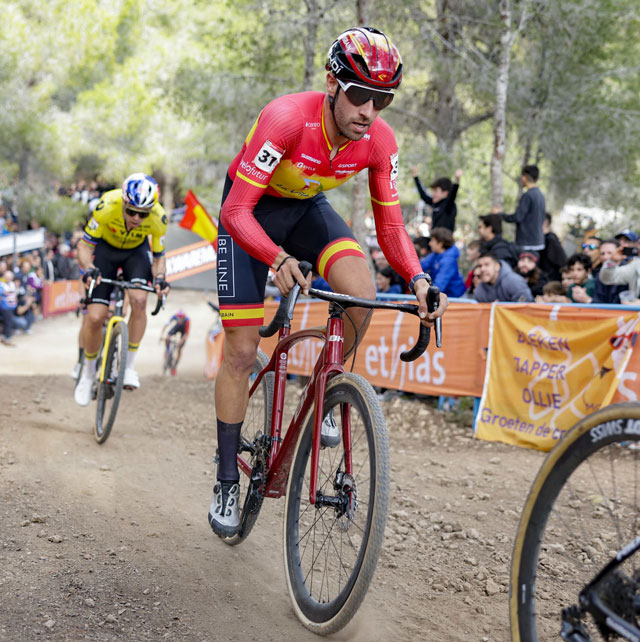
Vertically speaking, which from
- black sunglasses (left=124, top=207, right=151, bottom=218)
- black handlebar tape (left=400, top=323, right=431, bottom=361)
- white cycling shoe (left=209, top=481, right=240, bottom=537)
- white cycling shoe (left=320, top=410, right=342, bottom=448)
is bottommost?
white cycling shoe (left=209, top=481, right=240, bottom=537)

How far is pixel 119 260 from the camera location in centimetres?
754

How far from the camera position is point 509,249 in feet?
32.2

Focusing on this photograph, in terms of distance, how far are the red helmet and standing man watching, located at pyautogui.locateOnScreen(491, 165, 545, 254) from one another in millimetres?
7137

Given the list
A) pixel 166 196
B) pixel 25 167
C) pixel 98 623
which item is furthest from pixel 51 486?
pixel 166 196

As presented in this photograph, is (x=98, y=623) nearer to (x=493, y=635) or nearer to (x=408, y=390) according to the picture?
(x=493, y=635)

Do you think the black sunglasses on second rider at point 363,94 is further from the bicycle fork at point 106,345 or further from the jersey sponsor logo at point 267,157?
the bicycle fork at point 106,345

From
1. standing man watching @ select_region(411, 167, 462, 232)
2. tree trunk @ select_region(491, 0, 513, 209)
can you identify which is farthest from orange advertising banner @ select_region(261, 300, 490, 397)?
tree trunk @ select_region(491, 0, 513, 209)

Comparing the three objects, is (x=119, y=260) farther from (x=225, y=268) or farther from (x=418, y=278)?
(x=418, y=278)

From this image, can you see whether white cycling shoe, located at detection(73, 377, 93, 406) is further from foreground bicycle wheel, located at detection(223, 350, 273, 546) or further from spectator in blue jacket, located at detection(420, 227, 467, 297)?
spectator in blue jacket, located at detection(420, 227, 467, 297)

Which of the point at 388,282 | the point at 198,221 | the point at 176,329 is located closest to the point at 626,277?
the point at 388,282

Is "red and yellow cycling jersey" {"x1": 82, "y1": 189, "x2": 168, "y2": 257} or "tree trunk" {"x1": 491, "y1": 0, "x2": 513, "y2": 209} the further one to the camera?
"tree trunk" {"x1": 491, "y1": 0, "x2": 513, "y2": 209}

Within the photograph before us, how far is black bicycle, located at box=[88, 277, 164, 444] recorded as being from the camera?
6.98 metres

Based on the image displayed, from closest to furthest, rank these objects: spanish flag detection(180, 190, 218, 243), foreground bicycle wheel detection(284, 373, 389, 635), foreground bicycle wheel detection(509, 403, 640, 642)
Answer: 1. foreground bicycle wheel detection(509, 403, 640, 642)
2. foreground bicycle wheel detection(284, 373, 389, 635)
3. spanish flag detection(180, 190, 218, 243)

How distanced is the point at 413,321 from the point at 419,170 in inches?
294
